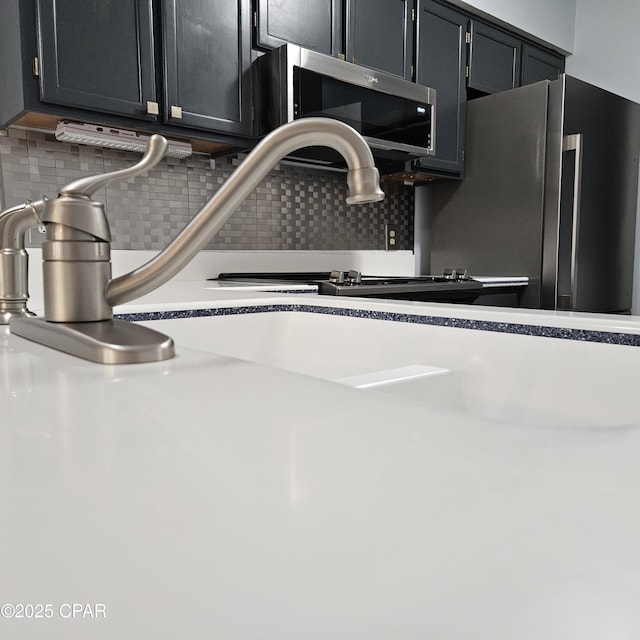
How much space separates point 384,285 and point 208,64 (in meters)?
1.09

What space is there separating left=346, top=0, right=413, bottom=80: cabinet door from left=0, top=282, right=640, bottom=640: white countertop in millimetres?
2645

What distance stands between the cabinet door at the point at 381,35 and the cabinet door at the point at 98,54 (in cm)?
100

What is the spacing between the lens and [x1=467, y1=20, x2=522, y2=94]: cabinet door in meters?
3.32

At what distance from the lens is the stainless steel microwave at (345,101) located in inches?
91.5

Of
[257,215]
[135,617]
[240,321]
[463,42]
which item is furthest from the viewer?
[463,42]

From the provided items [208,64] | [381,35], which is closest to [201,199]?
[208,64]

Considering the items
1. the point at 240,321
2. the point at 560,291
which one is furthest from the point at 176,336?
the point at 560,291

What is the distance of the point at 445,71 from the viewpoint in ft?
10.4

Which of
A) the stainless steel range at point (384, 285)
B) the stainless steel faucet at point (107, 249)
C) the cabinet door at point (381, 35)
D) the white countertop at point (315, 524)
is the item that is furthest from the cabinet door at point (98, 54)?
the white countertop at point (315, 524)

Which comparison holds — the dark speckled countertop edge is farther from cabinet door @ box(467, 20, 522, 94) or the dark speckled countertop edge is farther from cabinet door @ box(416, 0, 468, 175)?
cabinet door @ box(467, 20, 522, 94)

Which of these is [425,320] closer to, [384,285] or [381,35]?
[384,285]

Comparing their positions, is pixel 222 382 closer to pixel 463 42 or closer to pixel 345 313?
pixel 345 313

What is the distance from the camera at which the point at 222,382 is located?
1.62 feet

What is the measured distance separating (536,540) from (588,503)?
0.15ft
